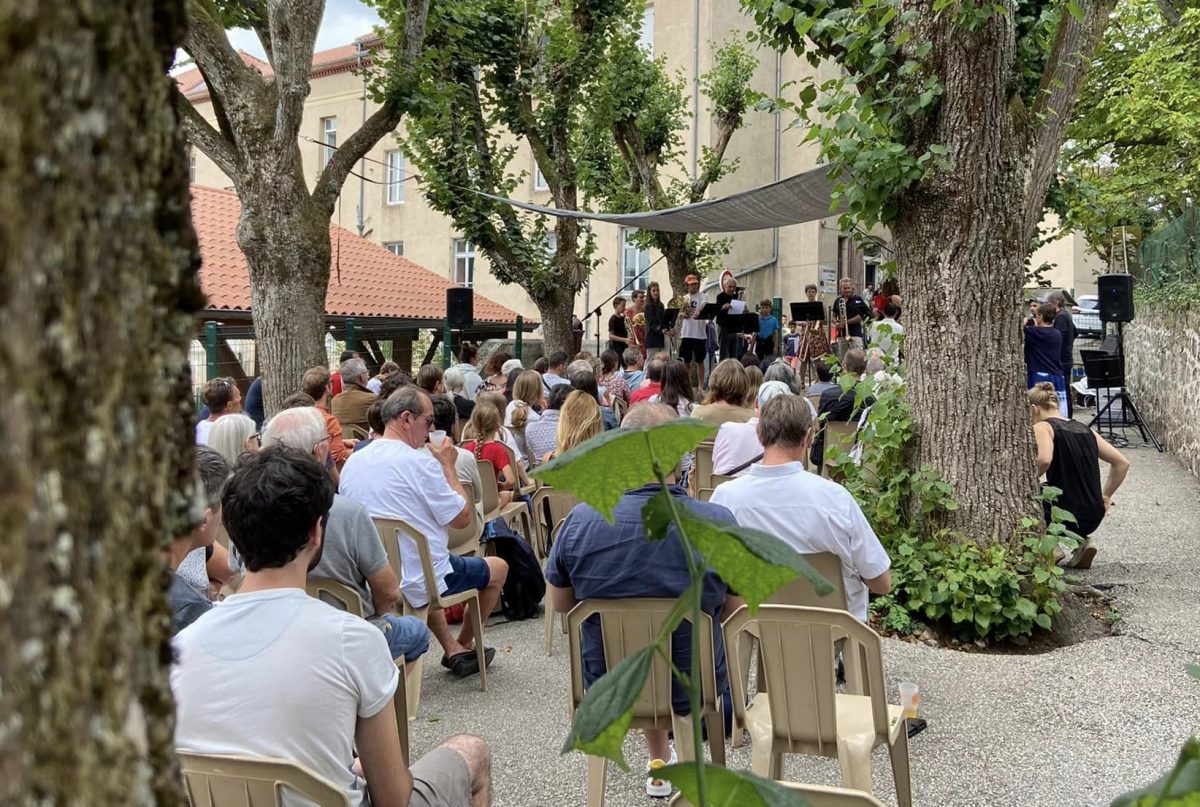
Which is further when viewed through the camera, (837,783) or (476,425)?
(476,425)

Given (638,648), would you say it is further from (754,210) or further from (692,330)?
(692,330)

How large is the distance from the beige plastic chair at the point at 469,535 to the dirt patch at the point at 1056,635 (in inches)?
89.3

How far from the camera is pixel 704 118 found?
25.0 meters

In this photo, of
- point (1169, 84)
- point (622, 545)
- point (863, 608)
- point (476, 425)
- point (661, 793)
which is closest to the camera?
point (622, 545)

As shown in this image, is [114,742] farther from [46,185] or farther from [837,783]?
[837,783]

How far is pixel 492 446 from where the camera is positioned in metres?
6.95

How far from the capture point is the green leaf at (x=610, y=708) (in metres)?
0.85

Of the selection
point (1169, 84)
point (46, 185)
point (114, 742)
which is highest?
point (1169, 84)

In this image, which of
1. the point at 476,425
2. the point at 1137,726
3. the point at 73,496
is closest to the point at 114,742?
the point at 73,496

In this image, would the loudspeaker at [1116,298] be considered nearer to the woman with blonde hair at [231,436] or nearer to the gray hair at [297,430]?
the woman with blonde hair at [231,436]

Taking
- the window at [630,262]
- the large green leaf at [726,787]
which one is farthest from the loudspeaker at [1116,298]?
the large green leaf at [726,787]

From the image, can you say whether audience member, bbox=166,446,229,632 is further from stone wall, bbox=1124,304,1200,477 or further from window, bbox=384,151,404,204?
window, bbox=384,151,404,204

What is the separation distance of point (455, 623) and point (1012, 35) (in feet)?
14.8

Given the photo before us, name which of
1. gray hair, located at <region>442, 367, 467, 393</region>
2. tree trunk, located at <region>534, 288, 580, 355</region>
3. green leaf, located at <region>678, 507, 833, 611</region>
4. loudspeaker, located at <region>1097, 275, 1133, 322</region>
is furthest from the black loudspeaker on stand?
green leaf, located at <region>678, 507, 833, 611</region>
